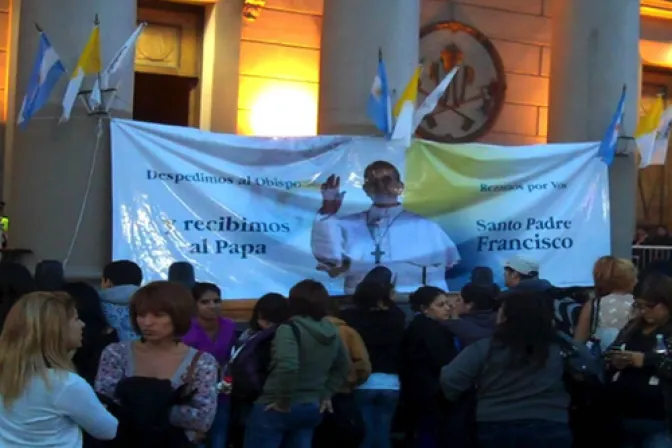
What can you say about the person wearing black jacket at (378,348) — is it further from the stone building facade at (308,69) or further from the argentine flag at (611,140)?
the argentine flag at (611,140)

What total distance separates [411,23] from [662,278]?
18.1ft

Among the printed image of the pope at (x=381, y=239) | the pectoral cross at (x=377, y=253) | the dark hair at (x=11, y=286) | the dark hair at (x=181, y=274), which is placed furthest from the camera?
the pectoral cross at (x=377, y=253)

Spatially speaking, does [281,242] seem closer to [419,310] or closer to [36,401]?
[419,310]

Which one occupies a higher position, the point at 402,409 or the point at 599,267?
the point at 599,267

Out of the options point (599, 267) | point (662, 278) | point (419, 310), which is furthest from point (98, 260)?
point (662, 278)

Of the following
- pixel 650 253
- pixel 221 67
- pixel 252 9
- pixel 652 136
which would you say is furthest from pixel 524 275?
pixel 650 253

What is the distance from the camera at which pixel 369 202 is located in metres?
9.44

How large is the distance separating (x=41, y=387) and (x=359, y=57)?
7053 mm

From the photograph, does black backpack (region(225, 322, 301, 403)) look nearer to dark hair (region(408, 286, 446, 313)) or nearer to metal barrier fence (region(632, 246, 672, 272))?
dark hair (region(408, 286, 446, 313))

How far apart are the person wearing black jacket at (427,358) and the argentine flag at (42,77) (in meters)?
3.55

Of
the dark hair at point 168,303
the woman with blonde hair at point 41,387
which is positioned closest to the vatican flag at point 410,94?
the dark hair at point 168,303

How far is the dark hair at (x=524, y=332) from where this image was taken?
16.3 feet

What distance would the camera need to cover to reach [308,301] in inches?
233

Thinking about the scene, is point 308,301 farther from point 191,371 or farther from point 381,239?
point 381,239
